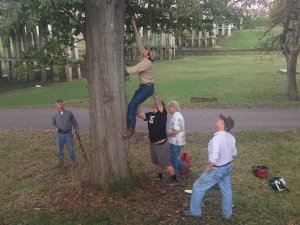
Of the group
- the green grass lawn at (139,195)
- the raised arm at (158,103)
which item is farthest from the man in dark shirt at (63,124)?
the raised arm at (158,103)

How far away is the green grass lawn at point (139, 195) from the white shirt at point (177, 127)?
33.8 inches

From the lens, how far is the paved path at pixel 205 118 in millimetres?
14450

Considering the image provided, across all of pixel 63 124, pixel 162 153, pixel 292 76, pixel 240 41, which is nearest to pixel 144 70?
pixel 162 153

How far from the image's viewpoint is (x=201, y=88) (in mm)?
21891

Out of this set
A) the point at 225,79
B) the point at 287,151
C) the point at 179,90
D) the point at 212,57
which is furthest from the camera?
the point at 212,57

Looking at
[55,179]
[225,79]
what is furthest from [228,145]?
[225,79]

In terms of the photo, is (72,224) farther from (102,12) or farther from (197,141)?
(197,141)

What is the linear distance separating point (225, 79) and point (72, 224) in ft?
61.0

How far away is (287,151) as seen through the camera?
457 inches

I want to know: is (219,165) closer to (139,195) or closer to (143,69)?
(139,195)

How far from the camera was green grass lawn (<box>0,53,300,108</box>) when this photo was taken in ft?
61.8

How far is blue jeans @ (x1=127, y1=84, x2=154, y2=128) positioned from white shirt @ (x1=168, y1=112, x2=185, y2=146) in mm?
997

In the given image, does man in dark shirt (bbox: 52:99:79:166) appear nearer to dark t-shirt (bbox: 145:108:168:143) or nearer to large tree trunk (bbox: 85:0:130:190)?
large tree trunk (bbox: 85:0:130:190)

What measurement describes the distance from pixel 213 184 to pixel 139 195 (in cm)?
161
